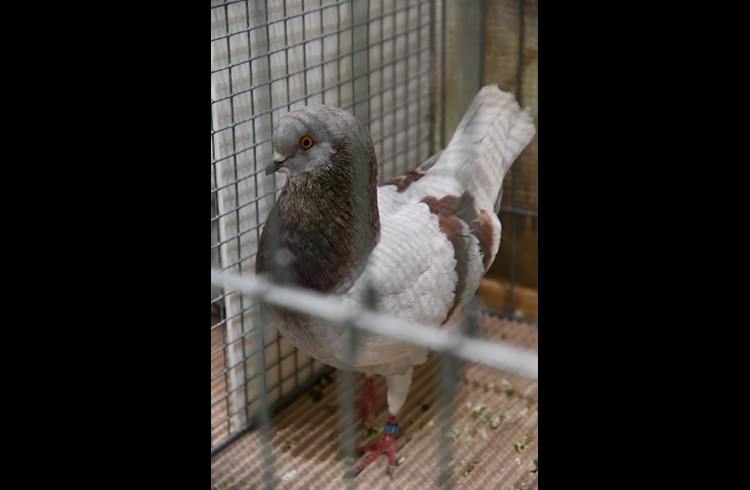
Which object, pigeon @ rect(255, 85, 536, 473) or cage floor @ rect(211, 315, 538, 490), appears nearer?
pigeon @ rect(255, 85, 536, 473)

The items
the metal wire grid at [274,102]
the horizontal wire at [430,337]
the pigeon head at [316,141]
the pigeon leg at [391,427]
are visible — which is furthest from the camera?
the pigeon leg at [391,427]

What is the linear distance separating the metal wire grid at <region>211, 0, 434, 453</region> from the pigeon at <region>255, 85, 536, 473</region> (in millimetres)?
119

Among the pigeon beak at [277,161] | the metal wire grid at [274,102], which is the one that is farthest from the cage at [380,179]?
the pigeon beak at [277,161]

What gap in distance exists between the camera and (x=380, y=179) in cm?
239

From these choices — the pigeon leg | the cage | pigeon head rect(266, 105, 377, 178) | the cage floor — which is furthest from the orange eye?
the cage floor

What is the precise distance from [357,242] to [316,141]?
0.22 m

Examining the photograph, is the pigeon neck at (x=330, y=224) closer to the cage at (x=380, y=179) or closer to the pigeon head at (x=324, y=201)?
the pigeon head at (x=324, y=201)

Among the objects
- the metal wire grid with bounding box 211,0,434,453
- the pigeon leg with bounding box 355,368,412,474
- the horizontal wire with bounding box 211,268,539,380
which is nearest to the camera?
the horizontal wire with bounding box 211,268,539,380

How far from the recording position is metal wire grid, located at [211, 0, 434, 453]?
1.87m

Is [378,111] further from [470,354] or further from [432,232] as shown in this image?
[470,354]

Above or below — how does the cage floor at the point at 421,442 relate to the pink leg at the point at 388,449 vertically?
below

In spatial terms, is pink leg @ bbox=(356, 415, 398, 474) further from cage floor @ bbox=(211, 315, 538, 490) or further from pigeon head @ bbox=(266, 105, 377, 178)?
pigeon head @ bbox=(266, 105, 377, 178)

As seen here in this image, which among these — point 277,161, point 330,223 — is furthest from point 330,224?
point 277,161

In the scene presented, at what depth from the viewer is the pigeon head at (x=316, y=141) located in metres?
1.72
